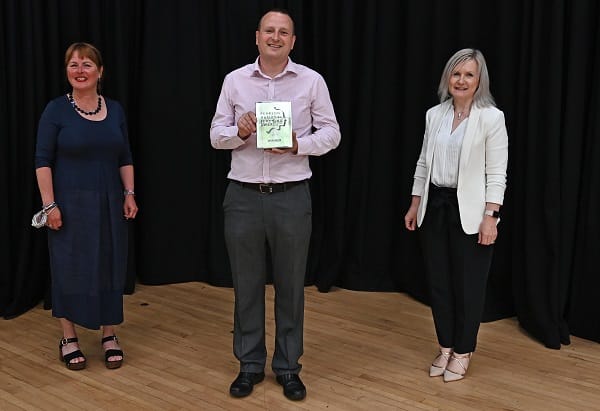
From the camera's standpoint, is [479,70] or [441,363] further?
[441,363]

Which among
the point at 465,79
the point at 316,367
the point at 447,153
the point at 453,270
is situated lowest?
the point at 316,367

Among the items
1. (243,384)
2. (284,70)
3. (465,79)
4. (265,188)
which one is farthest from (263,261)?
(465,79)

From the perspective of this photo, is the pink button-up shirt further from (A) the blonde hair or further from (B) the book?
(A) the blonde hair

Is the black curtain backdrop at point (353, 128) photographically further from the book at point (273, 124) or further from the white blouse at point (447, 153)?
the book at point (273, 124)

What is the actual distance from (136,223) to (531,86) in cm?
259

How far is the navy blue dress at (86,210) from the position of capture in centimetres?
310

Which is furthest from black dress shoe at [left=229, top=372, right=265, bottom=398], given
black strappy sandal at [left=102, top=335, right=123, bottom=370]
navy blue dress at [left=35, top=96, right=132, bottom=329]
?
navy blue dress at [left=35, top=96, right=132, bottom=329]

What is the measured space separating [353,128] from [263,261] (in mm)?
1724

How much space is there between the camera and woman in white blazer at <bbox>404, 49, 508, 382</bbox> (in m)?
2.95

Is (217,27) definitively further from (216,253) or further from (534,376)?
(534,376)

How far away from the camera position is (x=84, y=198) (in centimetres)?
315

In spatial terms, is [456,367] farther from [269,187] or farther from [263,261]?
[269,187]

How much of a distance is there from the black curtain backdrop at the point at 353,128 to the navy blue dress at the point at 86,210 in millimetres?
949

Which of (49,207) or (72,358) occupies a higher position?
(49,207)
